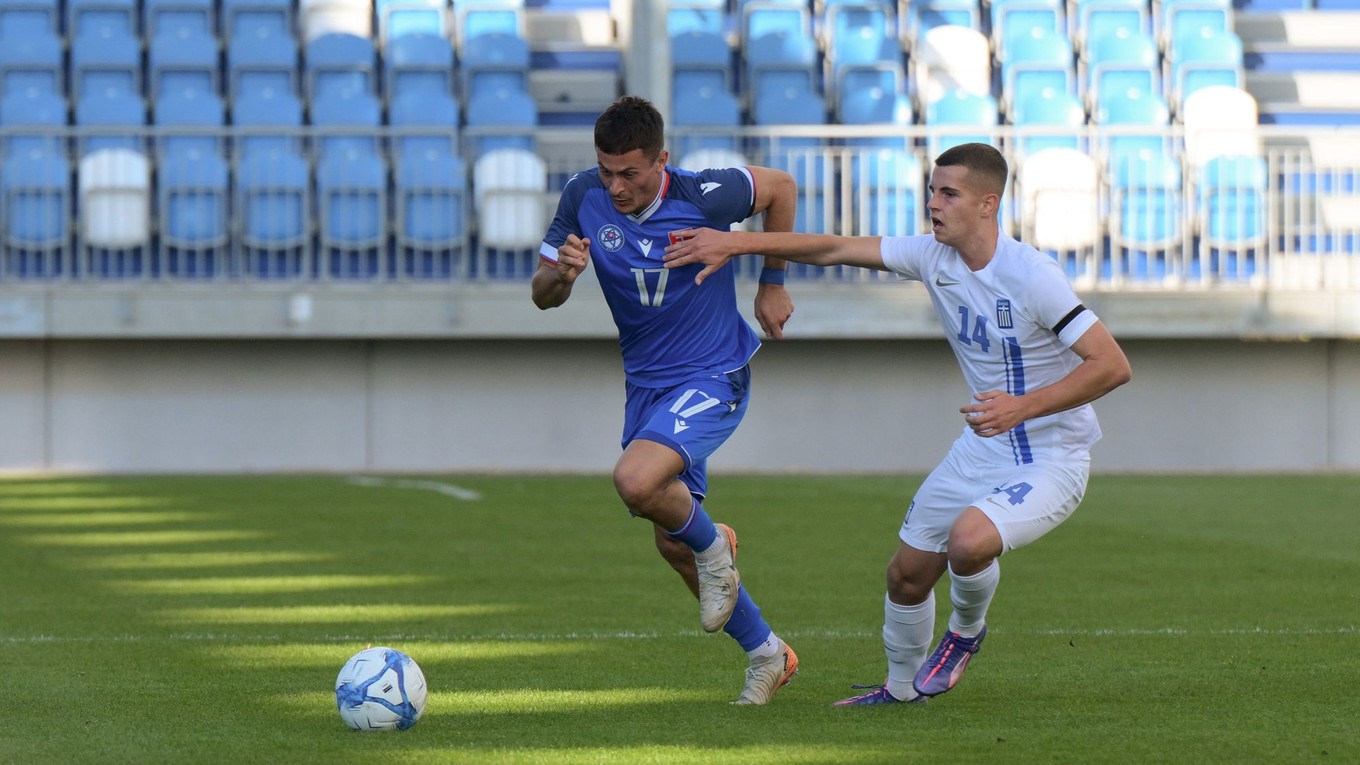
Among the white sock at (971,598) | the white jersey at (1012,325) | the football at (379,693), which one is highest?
the white jersey at (1012,325)

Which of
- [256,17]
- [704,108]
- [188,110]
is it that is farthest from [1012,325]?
[256,17]

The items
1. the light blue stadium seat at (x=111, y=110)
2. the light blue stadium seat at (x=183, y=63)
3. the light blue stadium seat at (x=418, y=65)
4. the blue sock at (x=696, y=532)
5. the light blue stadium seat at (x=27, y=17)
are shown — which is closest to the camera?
the blue sock at (x=696, y=532)

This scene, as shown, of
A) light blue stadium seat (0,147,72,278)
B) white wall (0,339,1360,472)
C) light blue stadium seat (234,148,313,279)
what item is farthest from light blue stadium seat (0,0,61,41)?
white wall (0,339,1360,472)

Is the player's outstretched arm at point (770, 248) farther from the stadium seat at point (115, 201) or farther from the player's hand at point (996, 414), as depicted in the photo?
the stadium seat at point (115, 201)

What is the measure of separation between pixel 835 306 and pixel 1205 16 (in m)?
6.45

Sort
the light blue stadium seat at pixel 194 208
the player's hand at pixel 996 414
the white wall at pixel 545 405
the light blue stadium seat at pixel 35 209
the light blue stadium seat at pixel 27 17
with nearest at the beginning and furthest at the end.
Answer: the player's hand at pixel 996 414, the light blue stadium seat at pixel 35 209, the light blue stadium seat at pixel 194 208, the white wall at pixel 545 405, the light blue stadium seat at pixel 27 17

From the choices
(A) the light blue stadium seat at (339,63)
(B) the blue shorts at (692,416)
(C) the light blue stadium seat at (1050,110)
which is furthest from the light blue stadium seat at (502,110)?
(B) the blue shorts at (692,416)

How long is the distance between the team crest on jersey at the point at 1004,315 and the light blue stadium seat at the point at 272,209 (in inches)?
480

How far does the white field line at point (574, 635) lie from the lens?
23.2 ft

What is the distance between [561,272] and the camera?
5.70m

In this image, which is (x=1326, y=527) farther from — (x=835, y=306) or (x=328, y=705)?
(x=328, y=705)

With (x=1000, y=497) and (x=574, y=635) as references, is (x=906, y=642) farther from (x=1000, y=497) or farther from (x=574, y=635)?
(x=574, y=635)

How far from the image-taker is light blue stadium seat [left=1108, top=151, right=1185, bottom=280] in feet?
55.5

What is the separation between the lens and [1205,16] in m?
20.2
